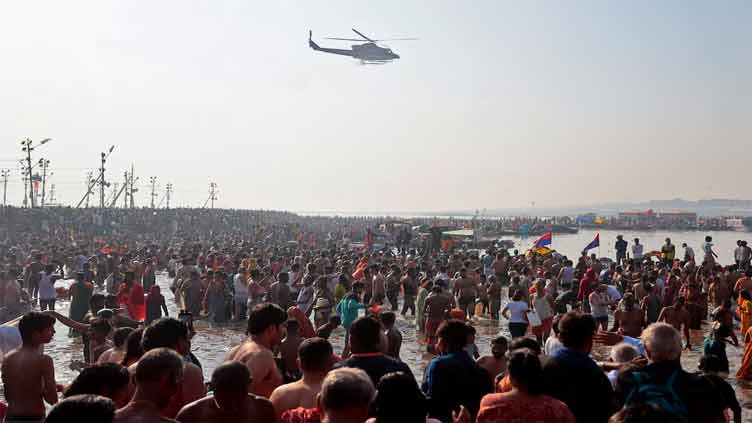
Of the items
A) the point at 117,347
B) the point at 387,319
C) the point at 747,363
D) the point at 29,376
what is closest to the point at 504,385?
the point at 387,319

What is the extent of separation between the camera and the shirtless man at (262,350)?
15.6ft

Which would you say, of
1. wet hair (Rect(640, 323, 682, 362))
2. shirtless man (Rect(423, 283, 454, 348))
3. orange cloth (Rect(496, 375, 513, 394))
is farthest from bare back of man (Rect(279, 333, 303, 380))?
shirtless man (Rect(423, 283, 454, 348))

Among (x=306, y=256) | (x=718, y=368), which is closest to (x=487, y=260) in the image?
(x=306, y=256)

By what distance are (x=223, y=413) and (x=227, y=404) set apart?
6cm

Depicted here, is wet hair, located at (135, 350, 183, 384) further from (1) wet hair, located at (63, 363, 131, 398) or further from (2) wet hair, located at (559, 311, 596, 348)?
(2) wet hair, located at (559, 311, 596, 348)

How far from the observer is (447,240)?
33500mm

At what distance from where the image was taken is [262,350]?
16.0 ft

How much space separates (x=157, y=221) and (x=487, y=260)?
103ft

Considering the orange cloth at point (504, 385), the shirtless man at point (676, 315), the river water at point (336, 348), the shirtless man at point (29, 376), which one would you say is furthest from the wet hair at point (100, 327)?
the shirtless man at point (676, 315)

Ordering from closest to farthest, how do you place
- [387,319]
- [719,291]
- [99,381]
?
[99,381], [387,319], [719,291]

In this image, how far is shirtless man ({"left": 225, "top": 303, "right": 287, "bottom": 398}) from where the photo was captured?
15.6 feet

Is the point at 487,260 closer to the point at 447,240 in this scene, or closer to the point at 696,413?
the point at 447,240

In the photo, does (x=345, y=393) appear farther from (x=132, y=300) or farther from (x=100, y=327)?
(x=132, y=300)

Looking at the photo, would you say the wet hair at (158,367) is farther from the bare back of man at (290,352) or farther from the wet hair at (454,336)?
the bare back of man at (290,352)
